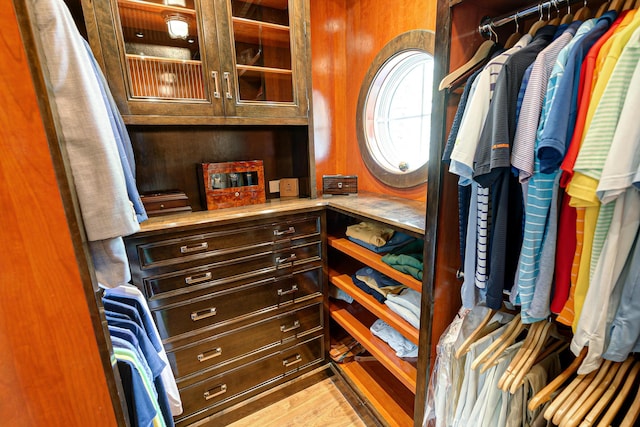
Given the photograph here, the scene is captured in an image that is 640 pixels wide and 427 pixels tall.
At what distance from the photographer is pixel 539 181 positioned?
2.38ft

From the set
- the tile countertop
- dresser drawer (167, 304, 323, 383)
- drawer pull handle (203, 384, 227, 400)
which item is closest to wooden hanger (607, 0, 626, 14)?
the tile countertop

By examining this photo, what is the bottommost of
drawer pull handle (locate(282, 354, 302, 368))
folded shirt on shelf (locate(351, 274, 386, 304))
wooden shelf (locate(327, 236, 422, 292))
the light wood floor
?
the light wood floor

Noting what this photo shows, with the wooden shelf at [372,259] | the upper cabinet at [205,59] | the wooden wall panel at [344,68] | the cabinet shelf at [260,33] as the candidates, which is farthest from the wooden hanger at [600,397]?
the cabinet shelf at [260,33]

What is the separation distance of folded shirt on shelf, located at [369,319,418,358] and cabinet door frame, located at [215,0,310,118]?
1383mm

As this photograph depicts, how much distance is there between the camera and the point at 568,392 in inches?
29.9

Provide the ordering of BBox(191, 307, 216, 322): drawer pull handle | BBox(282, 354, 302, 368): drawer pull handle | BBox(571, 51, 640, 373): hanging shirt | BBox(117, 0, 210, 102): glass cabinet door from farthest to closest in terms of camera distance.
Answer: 1. BBox(282, 354, 302, 368): drawer pull handle
2. BBox(191, 307, 216, 322): drawer pull handle
3. BBox(117, 0, 210, 102): glass cabinet door
4. BBox(571, 51, 640, 373): hanging shirt

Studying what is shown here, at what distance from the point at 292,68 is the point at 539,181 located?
4.89ft

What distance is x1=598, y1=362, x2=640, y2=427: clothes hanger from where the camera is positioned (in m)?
0.68

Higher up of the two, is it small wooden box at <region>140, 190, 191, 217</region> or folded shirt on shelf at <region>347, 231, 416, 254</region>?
small wooden box at <region>140, 190, 191, 217</region>

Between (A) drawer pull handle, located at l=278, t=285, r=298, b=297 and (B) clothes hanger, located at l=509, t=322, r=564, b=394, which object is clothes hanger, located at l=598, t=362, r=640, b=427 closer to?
(B) clothes hanger, located at l=509, t=322, r=564, b=394

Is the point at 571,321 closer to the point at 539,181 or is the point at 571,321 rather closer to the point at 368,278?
the point at 539,181

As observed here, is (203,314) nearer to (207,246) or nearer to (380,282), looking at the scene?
(207,246)

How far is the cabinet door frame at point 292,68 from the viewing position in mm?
1525

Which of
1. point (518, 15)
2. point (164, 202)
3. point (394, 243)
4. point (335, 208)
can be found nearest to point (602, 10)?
point (518, 15)
